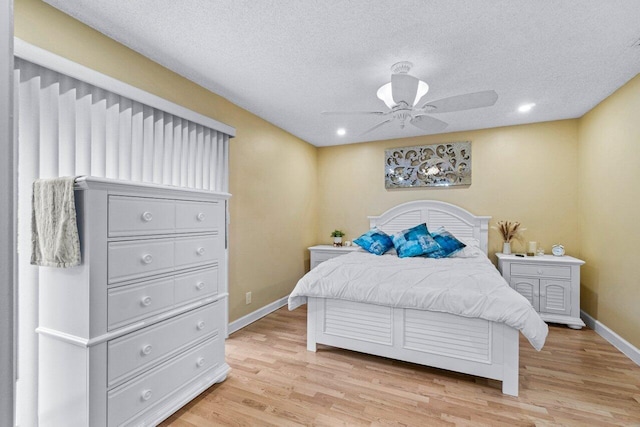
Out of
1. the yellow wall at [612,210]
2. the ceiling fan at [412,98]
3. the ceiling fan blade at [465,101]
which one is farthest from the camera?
the yellow wall at [612,210]

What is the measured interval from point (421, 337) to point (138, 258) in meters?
2.09

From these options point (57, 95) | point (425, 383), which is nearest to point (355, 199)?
point (425, 383)

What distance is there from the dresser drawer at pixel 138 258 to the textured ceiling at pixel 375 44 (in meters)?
1.43

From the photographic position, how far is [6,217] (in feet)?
1.52

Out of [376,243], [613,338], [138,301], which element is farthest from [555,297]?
[138,301]

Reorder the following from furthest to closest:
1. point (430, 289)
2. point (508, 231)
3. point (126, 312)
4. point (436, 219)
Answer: point (436, 219) → point (508, 231) → point (430, 289) → point (126, 312)

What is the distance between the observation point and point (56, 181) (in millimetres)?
1478

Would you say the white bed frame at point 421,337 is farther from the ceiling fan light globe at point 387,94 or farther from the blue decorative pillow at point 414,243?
the ceiling fan light globe at point 387,94

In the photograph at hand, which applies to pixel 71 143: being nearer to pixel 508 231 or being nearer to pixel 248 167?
pixel 248 167

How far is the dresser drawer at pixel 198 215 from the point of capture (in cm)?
192

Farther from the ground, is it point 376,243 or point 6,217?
point 6,217

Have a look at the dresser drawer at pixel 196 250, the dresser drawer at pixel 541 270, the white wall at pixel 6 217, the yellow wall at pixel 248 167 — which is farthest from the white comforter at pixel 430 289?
Answer: the white wall at pixel 6 217

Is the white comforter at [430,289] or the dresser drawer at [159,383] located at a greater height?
the white comforter at [430,289]

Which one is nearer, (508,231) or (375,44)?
(375,44)
